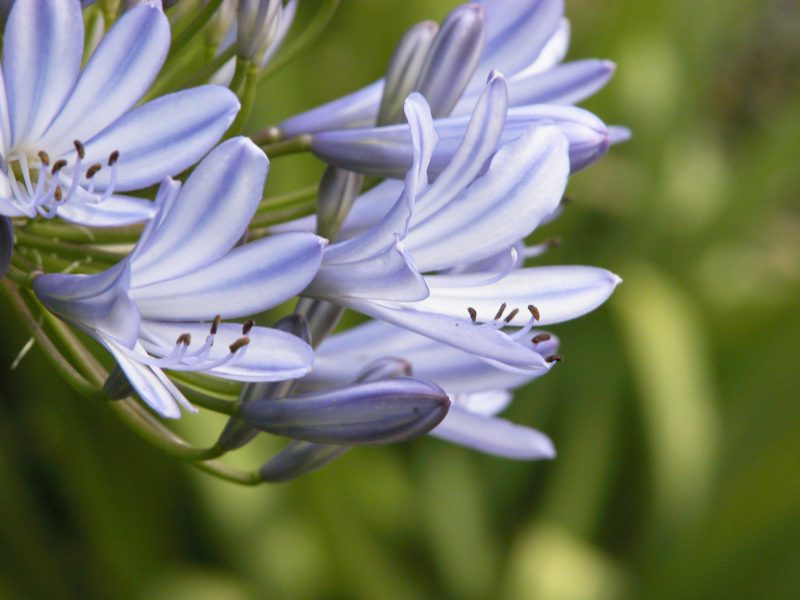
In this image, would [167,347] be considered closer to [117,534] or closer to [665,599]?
[117,534]

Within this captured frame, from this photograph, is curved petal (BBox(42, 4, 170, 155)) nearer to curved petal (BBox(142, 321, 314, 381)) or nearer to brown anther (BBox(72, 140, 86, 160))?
brown anther (BBox(72, 140, 86, 160))

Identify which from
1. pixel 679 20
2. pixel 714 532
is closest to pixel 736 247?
pixel 679 20

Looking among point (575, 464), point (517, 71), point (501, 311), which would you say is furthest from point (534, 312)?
point (575, 464)

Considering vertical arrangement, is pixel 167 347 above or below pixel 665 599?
above

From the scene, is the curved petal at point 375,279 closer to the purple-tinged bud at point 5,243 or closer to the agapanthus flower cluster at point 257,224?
the agapanthus flower cluster at point 257,224

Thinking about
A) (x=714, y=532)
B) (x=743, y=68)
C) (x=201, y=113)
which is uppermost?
(x=201, y=113)

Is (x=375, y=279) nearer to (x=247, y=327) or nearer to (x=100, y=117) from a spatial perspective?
(x=247, y=327)

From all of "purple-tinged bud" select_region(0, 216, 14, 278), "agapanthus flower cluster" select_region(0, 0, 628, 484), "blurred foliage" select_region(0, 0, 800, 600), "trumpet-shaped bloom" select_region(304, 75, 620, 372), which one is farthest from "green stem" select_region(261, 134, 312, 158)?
"blurred foliage" select_region(0, 0, 800, 600)
